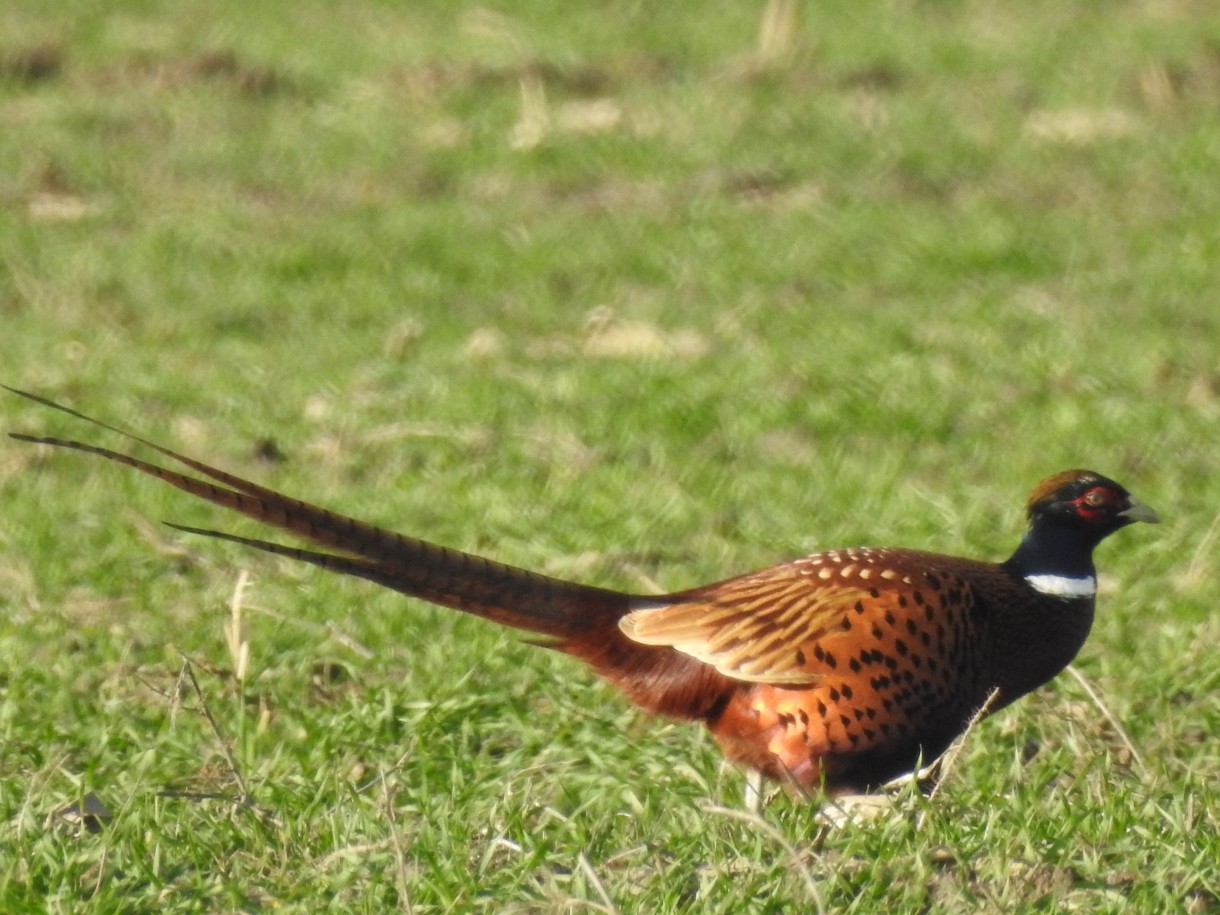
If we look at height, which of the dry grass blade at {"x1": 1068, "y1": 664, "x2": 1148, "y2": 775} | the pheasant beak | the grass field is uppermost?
the pheasant beak

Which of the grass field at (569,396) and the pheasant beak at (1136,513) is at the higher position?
the pheasant beak at (1136,513)

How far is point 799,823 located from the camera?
3547 millimetres

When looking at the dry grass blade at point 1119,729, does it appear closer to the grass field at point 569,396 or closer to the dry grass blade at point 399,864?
the grass field at point 569,396

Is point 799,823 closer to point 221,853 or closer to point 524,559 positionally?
point 221,853

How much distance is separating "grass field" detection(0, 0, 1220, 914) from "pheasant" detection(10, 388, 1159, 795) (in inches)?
6.0

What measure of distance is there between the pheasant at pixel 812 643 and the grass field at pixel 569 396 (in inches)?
6.0

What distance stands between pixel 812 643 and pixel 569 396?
2.99 metres

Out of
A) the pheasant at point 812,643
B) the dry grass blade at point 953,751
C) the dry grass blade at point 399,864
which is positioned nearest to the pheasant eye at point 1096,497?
the pheasant at point 812,643

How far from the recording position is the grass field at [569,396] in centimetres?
354

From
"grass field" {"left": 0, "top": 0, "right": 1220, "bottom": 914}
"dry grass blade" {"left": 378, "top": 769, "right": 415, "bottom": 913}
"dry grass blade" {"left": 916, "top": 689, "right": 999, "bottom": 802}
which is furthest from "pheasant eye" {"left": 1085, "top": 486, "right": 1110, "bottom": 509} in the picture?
"dry grass blade" {"left": 378, "top": 769, "right": 415, "bottom": 913}

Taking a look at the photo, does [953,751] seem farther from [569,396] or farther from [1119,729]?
[569,396]

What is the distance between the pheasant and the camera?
3916mm

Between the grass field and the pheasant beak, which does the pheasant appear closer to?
the grass field

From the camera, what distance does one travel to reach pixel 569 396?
687 cm
